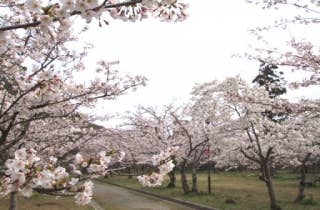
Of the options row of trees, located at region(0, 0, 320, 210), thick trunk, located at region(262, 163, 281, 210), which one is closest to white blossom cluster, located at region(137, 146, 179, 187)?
row of trees, located at region(0, 0, 320, 210)

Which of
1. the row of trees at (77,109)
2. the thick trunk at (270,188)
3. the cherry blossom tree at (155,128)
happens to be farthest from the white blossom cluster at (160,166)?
the cherry blossom tree at (155,128)

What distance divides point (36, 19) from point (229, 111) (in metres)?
15.8

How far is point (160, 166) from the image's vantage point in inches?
172

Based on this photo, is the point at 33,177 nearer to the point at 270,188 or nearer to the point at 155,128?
the point at 270,188

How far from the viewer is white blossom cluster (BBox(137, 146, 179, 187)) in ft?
14.2

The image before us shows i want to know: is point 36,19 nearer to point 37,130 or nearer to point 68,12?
point 68,12

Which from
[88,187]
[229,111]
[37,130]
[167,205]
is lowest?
[167,205]

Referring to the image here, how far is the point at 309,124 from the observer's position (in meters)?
16.9

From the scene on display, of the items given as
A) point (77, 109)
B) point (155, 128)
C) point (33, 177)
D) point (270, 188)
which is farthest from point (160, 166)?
point (155, 128)

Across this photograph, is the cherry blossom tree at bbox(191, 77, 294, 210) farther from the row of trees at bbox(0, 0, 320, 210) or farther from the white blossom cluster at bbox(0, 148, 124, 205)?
the white blossom cluster at bbox(0, 148, 124, 205)

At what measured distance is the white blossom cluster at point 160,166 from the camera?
433 cm

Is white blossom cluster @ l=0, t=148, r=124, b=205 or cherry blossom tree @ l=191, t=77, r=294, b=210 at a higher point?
cherry blossom tree @ l=191, t=77, r=294, b=210

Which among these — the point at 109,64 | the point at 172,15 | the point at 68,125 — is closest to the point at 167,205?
the point at 68,125

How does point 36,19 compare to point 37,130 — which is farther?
point 37,130
